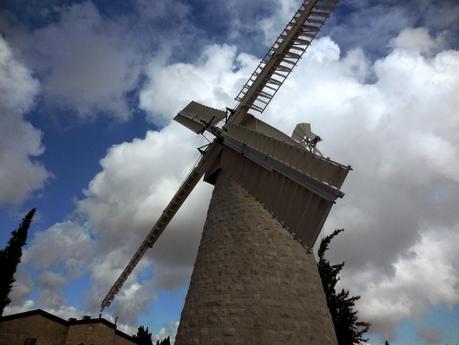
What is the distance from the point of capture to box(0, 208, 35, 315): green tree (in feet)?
58.7

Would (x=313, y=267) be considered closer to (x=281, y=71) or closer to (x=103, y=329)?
(x=281, y=71)

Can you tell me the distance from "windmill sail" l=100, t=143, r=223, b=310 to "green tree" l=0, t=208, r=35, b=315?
499 centimetres

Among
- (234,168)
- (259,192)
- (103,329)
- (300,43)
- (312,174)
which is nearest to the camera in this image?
(312,174)

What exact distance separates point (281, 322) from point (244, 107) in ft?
29.3

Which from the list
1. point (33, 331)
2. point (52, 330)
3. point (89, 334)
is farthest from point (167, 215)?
point (33, 331)

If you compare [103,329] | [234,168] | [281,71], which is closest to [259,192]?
[234,168]

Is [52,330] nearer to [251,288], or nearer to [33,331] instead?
[33,331]

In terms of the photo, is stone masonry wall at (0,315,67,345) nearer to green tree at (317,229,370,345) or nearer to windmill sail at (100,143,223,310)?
windmill sail at (100,143,223,310)

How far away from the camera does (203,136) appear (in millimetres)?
14992

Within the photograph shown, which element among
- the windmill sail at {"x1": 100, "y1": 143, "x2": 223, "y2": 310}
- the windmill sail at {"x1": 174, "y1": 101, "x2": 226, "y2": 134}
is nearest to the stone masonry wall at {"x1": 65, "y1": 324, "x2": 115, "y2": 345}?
the windmill sail at {"x1": 100, "y1": 143, "x2": 223, "y2": 310}

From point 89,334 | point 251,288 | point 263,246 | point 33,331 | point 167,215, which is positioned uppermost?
point 167,215

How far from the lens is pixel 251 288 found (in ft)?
32.0

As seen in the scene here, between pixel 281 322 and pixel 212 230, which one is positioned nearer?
pixel 281 322

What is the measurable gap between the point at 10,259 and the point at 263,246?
52.3 feet
